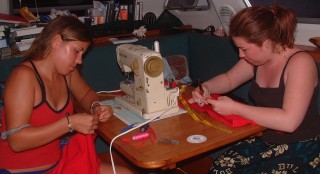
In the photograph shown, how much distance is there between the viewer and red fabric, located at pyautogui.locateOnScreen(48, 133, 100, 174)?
173 centimetres

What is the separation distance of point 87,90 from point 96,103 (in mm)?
197

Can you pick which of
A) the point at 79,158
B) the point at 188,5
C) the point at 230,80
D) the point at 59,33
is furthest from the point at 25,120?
the point at 188,5

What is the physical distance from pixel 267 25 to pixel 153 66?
21.5 inches

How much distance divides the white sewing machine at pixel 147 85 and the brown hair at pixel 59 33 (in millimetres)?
246

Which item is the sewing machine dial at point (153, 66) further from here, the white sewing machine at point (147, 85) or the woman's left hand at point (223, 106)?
the woman's left hand at point (223, 106)

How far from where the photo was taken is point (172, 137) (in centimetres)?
159

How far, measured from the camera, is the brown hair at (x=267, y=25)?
169 centimetres

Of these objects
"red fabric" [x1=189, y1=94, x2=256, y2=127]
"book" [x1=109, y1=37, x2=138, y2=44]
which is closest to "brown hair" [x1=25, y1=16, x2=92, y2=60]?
"red fabric" [x1=189, y1=94, x2=256, y2=127]

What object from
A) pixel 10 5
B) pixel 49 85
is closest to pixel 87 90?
pixel 49 85

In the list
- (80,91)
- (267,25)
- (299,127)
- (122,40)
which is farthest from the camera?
(122,40)

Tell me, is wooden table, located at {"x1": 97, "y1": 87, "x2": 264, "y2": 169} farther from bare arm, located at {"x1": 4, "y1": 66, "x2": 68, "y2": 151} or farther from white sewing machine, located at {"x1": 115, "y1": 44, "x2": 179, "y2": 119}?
bare arm, located at {"x1": 4, "y1": 66, "x2": 68, "y2": 151}

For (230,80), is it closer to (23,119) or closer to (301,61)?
(301,61)

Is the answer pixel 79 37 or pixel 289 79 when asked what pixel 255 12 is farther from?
pixel 79 37

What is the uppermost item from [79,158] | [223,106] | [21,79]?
[21,79]
